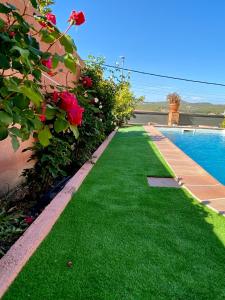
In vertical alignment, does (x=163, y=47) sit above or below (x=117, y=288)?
above

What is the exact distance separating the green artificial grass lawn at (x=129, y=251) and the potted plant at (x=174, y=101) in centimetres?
2172

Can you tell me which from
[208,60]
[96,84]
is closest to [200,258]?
[96,84]

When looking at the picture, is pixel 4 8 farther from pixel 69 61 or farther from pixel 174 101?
pixel 174 101

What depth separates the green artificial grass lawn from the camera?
2104mm

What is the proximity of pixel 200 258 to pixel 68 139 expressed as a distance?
3068mm

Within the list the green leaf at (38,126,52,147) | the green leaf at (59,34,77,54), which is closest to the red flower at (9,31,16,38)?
the green leaf at (59,34,77,54)

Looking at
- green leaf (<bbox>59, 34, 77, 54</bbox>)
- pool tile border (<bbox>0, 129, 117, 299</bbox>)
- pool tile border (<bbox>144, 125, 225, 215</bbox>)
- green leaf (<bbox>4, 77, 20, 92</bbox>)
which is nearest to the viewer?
green leaf (<bbox>4, 77, 20, 92</bbox>)

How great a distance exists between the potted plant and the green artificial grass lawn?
2172cm

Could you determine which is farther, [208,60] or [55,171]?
[208,60]

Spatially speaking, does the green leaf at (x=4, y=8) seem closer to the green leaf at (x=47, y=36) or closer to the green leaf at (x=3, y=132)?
the green leaf at (x=47, y=36)

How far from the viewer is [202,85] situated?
28641 millimetres

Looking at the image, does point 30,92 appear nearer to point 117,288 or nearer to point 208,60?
point 117,288

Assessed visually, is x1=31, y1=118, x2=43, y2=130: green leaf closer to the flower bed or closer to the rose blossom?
the flower bed

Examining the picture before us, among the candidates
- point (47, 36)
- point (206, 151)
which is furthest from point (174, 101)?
point (47, 36)
